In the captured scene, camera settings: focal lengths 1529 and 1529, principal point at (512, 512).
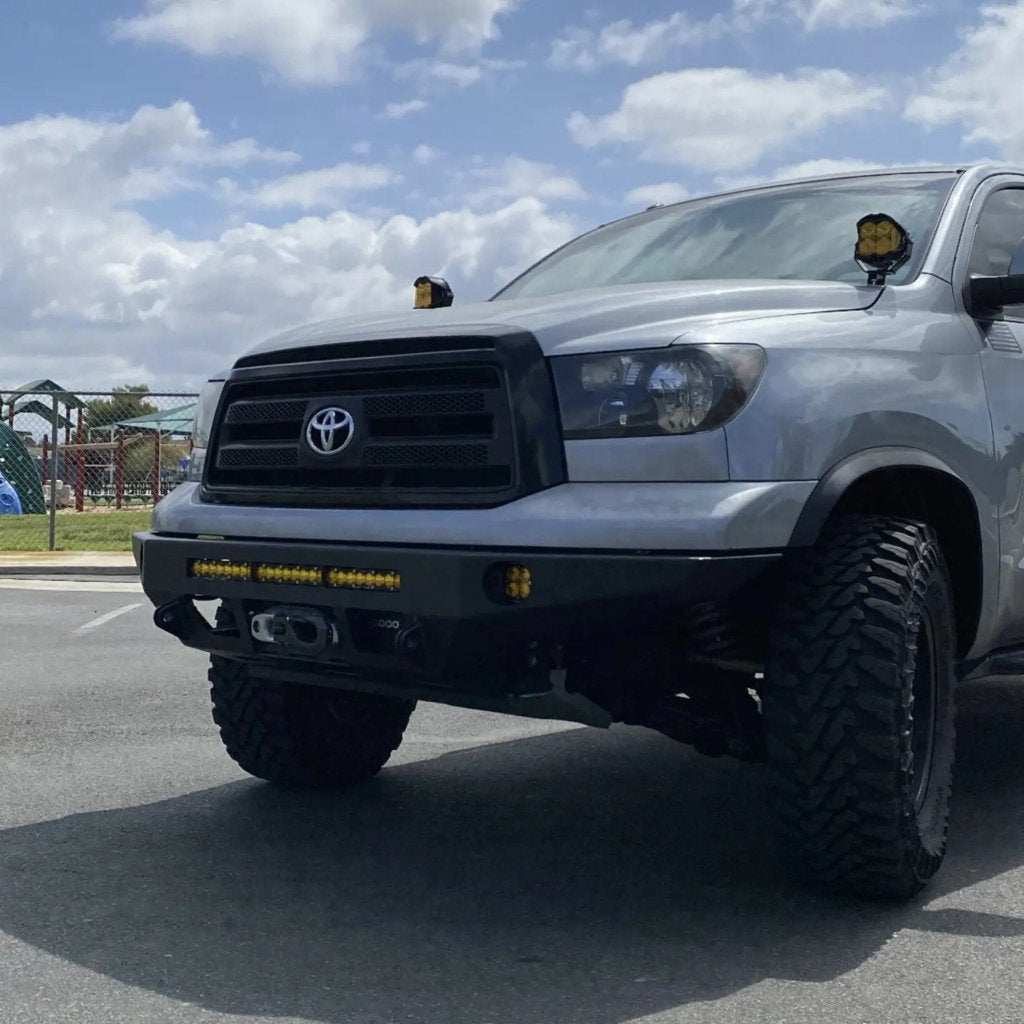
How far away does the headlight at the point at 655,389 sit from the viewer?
11.6 ft

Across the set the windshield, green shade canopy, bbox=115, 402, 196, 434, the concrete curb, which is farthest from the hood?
green shade canopy, bbox=115, 402, 196, 434

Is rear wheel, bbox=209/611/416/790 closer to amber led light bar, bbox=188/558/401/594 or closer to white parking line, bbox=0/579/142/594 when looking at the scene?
amber led light bar, bbox=188/558/401/594

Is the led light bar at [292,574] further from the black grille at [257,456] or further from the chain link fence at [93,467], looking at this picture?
the chain link fence at [93,467]

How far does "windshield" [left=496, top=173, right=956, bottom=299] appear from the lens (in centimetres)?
457

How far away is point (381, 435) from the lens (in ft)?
12.6

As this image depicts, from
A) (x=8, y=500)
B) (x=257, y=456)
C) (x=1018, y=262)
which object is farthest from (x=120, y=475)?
(x=1018, y=262)

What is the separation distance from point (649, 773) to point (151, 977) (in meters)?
2.52

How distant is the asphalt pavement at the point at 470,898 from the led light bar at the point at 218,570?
0.80 metres

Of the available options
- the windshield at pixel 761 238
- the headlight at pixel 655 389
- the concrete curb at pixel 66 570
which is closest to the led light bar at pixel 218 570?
the headlight at pixel 655 389

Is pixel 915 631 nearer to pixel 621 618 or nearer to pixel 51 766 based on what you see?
pixel 621 618

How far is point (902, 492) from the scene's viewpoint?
4.05m

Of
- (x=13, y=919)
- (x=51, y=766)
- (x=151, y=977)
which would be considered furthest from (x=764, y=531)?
(x=51, y=766)

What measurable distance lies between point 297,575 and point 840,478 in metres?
1.36

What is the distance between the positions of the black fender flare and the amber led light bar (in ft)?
3.15
